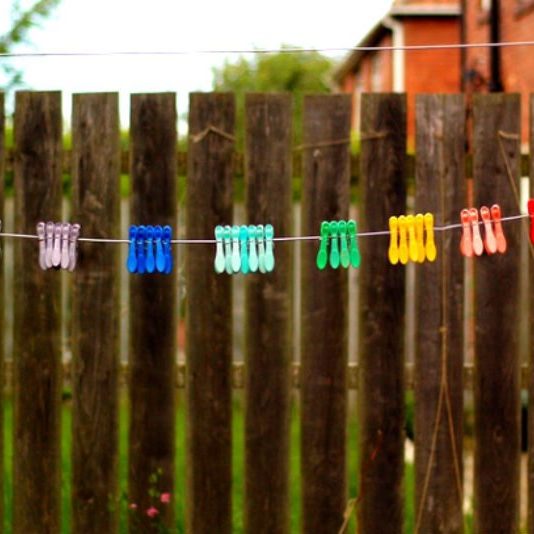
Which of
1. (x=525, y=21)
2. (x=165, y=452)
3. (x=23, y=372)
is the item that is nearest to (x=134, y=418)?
(x=165, y=452)

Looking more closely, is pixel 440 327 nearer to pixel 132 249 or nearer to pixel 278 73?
pixel 132 249

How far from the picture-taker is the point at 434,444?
3.96m

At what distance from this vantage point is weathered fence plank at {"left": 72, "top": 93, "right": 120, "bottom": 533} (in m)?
3.93

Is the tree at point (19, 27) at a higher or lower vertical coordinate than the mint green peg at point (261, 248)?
higher

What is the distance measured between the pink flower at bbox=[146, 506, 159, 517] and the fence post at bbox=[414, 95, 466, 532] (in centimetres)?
95

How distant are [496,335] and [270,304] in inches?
32.5

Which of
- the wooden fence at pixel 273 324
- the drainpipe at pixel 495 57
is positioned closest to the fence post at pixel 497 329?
the wooden fence at pixel 273 324

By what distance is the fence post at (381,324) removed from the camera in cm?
389

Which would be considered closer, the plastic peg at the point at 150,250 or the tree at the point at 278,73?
the plastic peg at the point at 150,250

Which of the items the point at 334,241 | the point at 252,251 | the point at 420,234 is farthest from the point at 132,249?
the point at 420,234

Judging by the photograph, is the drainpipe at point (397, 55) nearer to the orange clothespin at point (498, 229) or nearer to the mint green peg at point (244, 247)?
the orange clothespin at point (498, 229)

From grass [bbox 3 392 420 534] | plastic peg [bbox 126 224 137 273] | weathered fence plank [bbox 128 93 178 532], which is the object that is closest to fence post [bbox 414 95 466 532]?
grass [bbox 3 392 420 534]

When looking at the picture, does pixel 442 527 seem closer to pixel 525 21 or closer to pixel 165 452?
pixel 165 452

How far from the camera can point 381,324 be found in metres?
3.92
